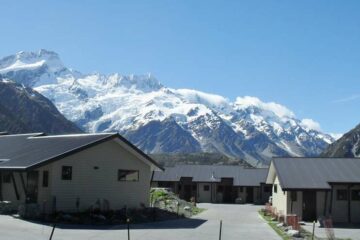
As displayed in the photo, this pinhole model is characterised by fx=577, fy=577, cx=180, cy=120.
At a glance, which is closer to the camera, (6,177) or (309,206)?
(6,177)

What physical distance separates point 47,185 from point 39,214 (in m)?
2.45

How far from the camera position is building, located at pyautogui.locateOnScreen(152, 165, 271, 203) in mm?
75625

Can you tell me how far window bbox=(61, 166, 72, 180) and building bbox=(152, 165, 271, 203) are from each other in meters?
41.6

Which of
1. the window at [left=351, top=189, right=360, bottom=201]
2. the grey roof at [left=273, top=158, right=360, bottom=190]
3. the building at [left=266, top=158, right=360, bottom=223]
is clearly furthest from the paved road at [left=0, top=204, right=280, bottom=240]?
the window at [left=351, top=189, right=360, bottom=201]

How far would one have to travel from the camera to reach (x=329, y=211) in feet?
131

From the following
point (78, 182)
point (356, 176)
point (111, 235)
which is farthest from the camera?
point (356, 176)

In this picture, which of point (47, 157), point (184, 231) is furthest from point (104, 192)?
point (184, 231)

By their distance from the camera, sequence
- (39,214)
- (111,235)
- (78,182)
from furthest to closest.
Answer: (78,182) → (39,214) → (111,235)

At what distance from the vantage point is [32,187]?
34.5 meters

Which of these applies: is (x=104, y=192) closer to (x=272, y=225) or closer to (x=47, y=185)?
(x=47, y=185)

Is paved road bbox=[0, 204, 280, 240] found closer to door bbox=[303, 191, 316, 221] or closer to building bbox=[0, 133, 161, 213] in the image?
building bbox=[0, 133, 161, 213]

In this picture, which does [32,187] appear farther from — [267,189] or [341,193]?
[267,189]

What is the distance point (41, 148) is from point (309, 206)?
60.8 feet

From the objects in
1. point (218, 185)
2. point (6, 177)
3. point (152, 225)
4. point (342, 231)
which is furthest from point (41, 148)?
point (218, 185)
